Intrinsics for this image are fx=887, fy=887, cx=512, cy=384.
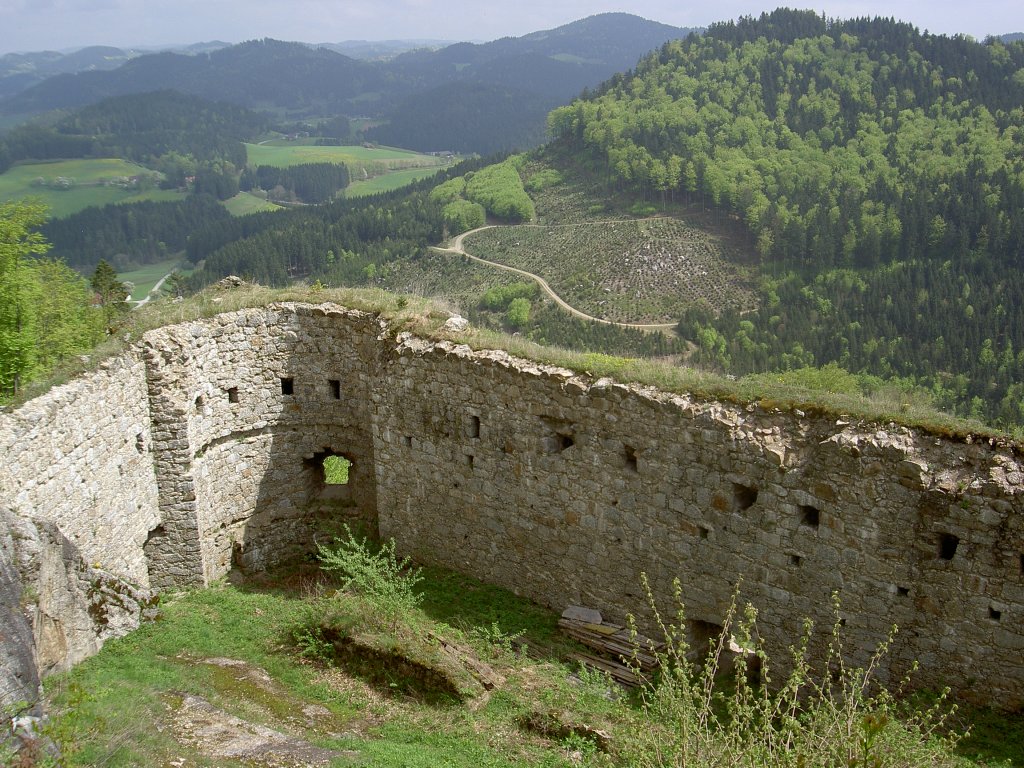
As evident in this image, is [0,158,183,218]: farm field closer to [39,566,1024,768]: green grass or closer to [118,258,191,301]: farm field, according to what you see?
[118,258,191,301]: farm field

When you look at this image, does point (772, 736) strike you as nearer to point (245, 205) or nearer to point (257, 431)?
point (257, 431)

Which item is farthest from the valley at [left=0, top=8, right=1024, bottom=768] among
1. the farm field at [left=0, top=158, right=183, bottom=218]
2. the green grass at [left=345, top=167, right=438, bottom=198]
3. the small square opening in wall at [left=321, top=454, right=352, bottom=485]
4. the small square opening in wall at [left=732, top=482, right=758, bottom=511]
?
the green grass at [left=345, top=167, right=438, bottom=198]

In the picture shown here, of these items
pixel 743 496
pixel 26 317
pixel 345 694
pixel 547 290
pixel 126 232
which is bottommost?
pixel 547 290

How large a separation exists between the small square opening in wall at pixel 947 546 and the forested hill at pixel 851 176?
123ft

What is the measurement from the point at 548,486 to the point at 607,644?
7.82ft

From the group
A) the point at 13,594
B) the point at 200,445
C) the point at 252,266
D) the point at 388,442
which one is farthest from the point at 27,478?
the point at 252,266

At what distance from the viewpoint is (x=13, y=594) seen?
998cm

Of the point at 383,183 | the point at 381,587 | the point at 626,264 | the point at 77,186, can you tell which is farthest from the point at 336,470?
the point at 77,186

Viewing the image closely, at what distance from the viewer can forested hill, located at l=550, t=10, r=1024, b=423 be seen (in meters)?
60.5

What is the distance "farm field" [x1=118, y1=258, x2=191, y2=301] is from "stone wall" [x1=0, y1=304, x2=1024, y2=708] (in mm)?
108654

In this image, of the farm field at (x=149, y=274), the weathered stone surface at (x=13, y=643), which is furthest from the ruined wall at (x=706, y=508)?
the farm field at (x=149, y=274)

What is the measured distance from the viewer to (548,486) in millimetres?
13102

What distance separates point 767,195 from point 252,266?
5566 centimetres

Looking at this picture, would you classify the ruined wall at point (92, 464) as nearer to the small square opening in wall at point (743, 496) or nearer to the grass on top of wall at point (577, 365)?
the grass on top of wall at point (577, 365)
